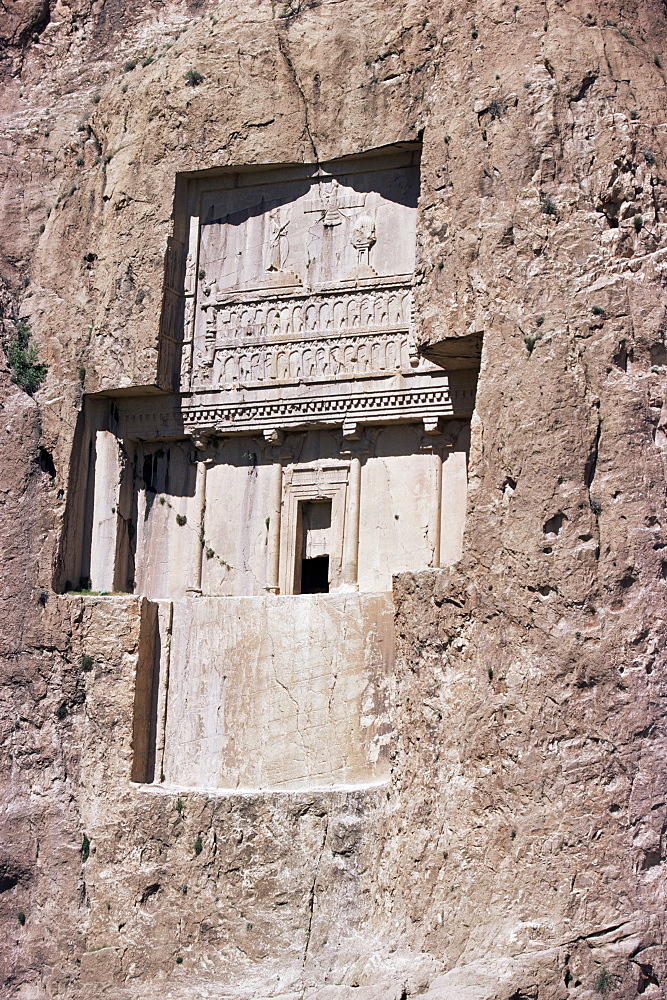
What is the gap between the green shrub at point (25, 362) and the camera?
760 inches

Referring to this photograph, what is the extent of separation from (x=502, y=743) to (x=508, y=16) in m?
7.69

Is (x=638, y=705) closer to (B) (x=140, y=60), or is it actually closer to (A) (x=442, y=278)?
(A) (x=442, y=278)

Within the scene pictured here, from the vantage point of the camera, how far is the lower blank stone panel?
17.0m

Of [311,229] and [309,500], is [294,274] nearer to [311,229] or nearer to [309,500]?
[311,229]

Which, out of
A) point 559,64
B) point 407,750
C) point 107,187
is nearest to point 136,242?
point 107,187

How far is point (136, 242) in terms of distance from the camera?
62.7ft

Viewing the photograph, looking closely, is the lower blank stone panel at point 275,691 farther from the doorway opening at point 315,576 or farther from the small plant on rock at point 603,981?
the small plant on rock at point 603,981

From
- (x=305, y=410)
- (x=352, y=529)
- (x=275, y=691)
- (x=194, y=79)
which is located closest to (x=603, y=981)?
(x=275, y=691)

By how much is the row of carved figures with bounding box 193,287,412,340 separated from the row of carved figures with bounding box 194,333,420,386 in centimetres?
17

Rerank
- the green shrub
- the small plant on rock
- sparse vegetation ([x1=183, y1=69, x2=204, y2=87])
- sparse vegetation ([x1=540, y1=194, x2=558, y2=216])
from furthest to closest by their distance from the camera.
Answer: the green shrub < sparse vegetation ([x1=183, y1=69, x2=204, y2=87]) < sparse vegetation ([x1=540, y1=194, x2=558, y2=216]) < the small plant on rock

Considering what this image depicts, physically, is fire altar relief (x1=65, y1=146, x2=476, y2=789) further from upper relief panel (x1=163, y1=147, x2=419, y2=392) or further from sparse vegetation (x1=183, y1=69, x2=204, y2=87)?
sparse vegetation (x1=183, y1=69, x2=204, y2=87)

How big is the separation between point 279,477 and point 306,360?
4.44 ft

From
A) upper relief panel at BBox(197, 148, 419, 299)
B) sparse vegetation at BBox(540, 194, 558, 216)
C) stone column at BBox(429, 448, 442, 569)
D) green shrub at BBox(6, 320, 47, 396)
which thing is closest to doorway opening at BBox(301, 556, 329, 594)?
stone column at BBox(429, 448, 442, 569)

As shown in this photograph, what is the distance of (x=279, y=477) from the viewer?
18406 millimetres
